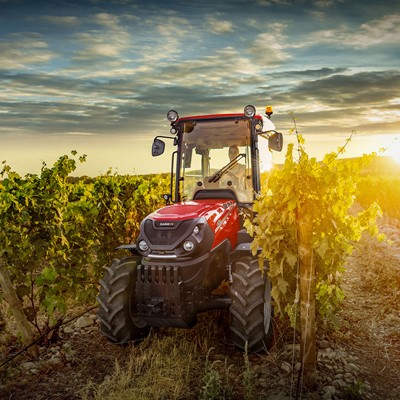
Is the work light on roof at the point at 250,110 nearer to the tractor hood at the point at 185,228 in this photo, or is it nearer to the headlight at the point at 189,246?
the tractor hood at the point at 185,228

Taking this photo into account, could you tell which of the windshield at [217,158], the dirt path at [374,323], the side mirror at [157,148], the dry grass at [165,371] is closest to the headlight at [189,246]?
the dry grass at [165,371]

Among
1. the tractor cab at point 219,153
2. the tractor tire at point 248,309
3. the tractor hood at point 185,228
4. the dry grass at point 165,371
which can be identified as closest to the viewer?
the dry grass at point 165,371

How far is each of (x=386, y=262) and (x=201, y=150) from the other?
15.3ft

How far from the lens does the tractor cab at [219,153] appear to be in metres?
6.09

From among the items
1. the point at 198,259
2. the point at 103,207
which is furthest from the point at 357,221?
the point at 103,207

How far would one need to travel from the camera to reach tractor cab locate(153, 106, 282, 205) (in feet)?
20.0

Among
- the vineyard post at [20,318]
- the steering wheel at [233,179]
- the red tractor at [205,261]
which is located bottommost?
the vineyard post at [20,318]

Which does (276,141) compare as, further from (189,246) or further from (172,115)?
(189,246)

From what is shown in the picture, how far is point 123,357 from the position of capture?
540 cm

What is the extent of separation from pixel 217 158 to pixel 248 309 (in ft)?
7.41

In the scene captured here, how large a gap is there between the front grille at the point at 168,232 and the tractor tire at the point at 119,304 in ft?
1.62

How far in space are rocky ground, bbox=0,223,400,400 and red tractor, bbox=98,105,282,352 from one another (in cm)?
33

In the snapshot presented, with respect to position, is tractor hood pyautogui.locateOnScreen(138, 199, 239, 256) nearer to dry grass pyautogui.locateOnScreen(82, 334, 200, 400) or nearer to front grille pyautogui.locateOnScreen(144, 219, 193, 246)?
front grille pyautogui.locateOnScreen(144, 219, 193, 246)

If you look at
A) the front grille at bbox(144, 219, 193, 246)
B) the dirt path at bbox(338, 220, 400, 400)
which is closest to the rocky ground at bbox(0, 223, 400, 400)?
the dirt path at bbox(338, 220, 400, 400)
